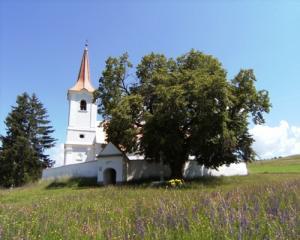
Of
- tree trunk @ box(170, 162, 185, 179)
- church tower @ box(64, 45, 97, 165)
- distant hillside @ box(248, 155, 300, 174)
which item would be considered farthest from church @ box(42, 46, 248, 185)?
distant hillside @ box(248, 155, 300, 174)

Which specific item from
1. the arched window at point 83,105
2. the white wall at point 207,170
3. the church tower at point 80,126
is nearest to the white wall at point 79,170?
the church tower at point 80,126

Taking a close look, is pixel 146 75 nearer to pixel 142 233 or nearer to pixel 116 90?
pixel 116 90

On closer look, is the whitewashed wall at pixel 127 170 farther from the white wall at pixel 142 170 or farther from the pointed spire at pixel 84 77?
the pointed spire at pixel 84 77

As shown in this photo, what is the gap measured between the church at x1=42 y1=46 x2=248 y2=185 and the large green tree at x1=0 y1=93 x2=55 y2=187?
5857mm

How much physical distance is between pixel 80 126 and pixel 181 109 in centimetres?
2504

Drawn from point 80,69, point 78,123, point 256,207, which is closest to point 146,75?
point 78,123

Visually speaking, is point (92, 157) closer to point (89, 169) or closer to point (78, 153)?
point (78, 153)

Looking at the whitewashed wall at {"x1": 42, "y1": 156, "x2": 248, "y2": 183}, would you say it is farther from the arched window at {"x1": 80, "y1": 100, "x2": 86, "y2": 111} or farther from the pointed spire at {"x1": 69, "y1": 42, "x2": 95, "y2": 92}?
the pointed spire at {"x1": 69, "y1": 42, "x2": 95, "y2": 92}

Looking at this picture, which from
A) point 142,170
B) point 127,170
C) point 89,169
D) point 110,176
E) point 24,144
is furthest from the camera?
point 24,144

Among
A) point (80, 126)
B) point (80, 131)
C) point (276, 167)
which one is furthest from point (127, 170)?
point (276, 167)

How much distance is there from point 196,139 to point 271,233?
25.4 metres

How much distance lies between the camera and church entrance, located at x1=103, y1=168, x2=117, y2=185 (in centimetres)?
3565

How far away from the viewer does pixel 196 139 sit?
2922cm

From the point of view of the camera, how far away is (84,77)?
52.9 metres
